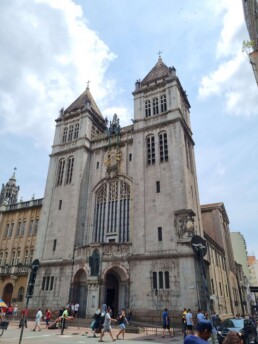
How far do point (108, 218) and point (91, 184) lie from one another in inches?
227

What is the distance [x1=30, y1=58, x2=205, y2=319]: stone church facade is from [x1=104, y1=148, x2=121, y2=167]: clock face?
15cm

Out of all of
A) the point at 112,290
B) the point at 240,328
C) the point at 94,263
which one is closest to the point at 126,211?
the point at 94,263

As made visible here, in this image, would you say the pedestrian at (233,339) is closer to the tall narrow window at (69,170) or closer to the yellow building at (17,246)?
the tall narrow window at (69,170)

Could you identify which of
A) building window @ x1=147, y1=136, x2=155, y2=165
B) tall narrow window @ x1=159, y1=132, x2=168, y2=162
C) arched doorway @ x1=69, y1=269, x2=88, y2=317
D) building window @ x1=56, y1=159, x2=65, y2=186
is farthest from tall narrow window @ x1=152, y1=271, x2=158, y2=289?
building window @ x1=56, y1=159, x2=65, y2=186

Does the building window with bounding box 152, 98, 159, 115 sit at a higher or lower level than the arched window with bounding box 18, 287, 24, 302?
higher

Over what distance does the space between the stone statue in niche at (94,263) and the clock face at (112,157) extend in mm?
11813

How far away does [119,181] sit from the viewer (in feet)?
109

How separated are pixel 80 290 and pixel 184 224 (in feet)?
43.3

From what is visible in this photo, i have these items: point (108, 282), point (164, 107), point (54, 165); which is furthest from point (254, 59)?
point (54, 165)

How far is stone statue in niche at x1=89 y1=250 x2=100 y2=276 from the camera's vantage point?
86.8 ft

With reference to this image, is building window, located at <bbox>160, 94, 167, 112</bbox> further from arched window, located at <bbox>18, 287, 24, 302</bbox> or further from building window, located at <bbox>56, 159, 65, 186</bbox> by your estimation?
arched window, located at <bbox>18, 287, 24, 302</bbox>

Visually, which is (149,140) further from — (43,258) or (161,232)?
(43,258)

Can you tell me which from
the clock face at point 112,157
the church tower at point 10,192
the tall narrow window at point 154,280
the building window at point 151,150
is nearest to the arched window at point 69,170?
the clock face at point 112,157

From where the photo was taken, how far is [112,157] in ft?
115
